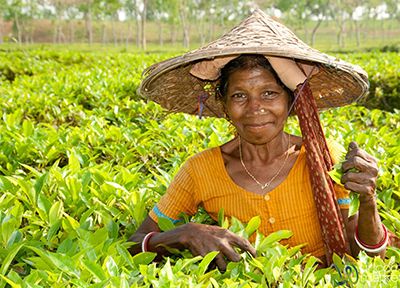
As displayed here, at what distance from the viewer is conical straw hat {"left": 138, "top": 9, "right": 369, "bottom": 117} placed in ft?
6.40

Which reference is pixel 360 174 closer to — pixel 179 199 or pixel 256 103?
pixel 256 103

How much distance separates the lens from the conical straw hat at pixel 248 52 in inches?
76.8

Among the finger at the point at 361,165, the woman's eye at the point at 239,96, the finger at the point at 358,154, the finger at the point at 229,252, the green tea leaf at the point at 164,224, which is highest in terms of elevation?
the woman's eye at the point at 239,96

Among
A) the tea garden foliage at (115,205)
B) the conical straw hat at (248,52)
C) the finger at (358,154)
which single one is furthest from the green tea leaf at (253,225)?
the conical straw hat at (248,52)

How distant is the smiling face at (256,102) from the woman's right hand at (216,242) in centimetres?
42

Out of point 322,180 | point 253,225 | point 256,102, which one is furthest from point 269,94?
point 253,225

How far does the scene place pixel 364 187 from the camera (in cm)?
168

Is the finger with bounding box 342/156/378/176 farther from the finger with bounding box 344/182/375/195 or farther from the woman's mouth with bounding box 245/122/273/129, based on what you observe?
the woman's mouth with bounding box 245/122/273/129

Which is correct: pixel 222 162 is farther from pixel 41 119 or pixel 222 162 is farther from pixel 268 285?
pixel 41 119

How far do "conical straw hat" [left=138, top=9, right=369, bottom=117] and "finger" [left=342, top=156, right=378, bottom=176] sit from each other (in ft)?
1.37

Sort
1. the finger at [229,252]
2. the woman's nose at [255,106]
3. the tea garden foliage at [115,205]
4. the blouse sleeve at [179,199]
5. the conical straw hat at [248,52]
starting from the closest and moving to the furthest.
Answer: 1. the tea garden foliage at [115,205]
2. the finger at [229,252]
3. the conical straw hat at [248,52]
4. the woman's nose at [255,106]
5. the blouse sleeve at [179,199]

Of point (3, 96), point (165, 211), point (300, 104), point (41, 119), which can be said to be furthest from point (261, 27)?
point (3, 96)

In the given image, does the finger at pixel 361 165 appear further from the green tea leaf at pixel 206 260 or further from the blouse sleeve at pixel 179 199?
the blouse sleeve at pixel 179 199

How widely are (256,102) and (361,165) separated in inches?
20.1
